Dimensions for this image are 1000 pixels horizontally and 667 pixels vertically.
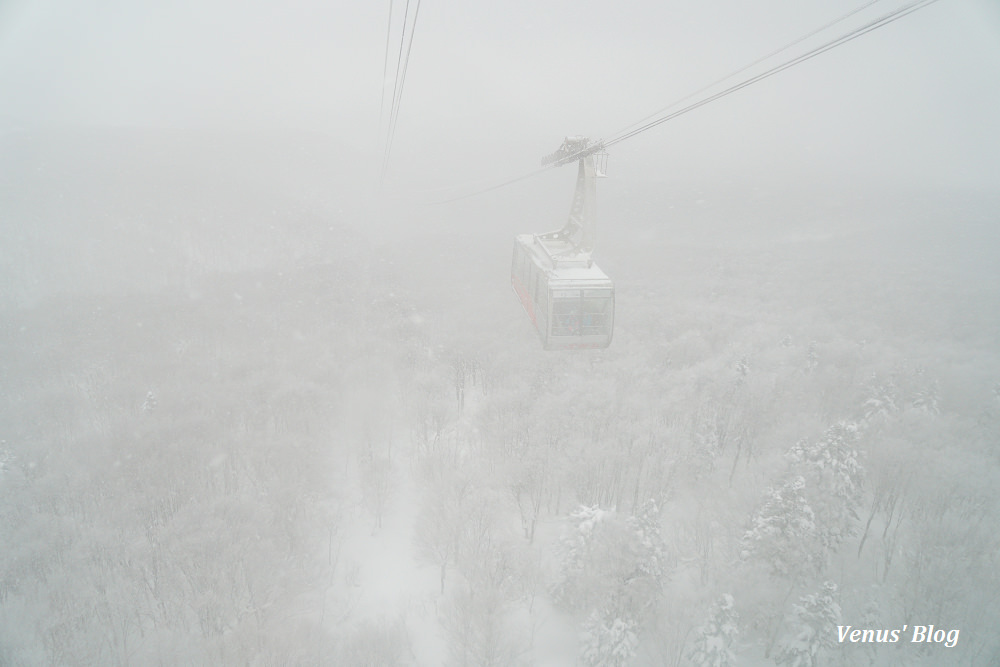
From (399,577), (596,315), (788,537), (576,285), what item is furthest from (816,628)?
(399,577)

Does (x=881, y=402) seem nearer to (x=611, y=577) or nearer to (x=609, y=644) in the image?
(x=611, y=577)

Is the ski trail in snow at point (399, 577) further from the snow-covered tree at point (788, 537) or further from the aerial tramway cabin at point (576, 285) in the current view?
the snow-covered tree at point (788, 537)

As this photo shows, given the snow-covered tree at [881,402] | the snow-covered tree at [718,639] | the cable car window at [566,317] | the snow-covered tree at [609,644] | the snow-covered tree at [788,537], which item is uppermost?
the cable car window at [566,317]

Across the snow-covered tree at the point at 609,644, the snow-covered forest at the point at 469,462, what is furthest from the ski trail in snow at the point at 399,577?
the snow-covered tree at the point at 609,644

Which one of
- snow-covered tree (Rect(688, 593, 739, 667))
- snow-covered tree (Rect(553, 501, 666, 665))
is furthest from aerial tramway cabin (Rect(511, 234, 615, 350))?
snow-covered tree (Rect(688, 593, 739, 667))

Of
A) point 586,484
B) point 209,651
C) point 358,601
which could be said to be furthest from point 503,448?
point 209,651

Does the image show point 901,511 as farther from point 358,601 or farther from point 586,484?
point 358,601
